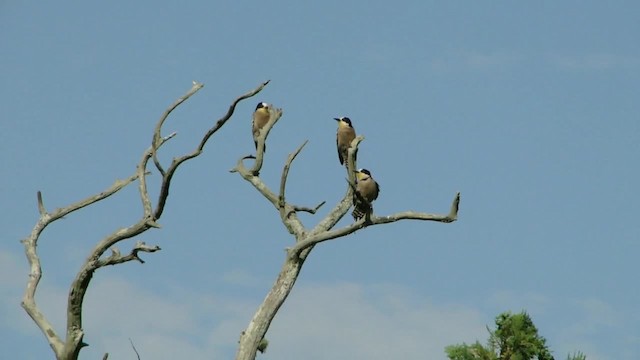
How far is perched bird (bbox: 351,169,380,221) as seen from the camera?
24031mm

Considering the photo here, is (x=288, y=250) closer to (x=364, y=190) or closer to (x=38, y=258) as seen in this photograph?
(x=364, y=190)

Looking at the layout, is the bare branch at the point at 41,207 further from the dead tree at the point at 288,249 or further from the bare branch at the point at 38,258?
the dead tree at the point at 288,249

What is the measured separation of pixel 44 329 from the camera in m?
25.4

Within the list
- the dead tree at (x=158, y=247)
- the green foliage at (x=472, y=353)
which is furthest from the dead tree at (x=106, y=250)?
the green foliage at (x=472, y=353)

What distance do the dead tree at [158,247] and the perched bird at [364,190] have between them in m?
0.37

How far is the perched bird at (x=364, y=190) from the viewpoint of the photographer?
24.0 meters

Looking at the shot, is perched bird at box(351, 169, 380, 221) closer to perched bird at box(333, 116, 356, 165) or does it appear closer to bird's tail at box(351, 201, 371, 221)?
bird's tail at box(351, 201, 371, 221)

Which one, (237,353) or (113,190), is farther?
(113,190)

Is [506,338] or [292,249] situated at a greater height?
Answer: [506,338]

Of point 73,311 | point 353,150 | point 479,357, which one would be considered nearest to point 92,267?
point 73,311

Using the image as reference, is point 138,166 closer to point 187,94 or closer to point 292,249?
point 187,94

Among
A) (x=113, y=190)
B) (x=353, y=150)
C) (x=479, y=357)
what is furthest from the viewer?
(x=479, y=357)

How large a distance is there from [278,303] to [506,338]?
311 inches

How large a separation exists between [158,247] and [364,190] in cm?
331
